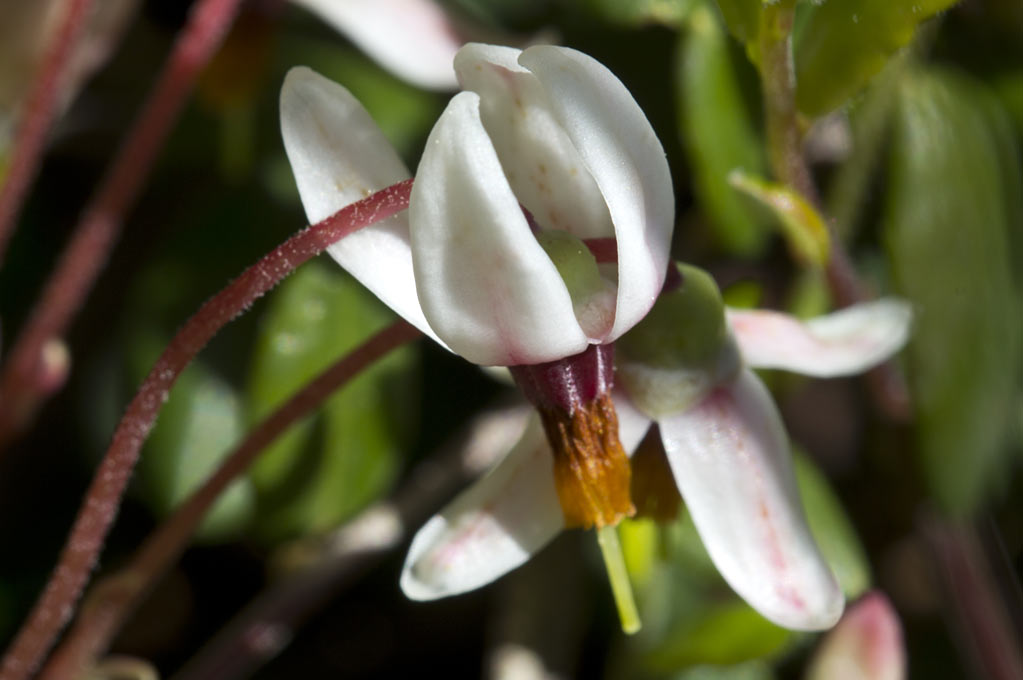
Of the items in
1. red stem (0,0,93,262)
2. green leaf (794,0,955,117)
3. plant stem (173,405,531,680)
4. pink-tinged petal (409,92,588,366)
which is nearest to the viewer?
pink-tinged petal (409,92,588,366)

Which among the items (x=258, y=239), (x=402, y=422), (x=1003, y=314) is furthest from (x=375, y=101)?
(x=1003, y=314)

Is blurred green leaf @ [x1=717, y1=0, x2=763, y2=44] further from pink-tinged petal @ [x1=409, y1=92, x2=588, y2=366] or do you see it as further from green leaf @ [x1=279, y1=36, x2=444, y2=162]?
green leaf @ [x1=279, y1=36, x2=444, y2=162]

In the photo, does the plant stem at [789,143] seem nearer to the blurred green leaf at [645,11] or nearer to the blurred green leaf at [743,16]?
the blurred green leaf at [743,16]

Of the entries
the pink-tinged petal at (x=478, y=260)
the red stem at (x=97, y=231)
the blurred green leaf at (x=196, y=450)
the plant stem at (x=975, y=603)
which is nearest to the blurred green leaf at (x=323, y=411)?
the blurred green leaf at (x=196, y=450)

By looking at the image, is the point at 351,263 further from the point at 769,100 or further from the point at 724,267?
the point at 724,267

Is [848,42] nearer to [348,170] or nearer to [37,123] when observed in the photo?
[348,170]

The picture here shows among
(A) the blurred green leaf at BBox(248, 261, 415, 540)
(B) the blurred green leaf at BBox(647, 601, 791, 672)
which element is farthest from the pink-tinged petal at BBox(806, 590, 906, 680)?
(A) the blurred green leaf at BBox(248, 261, 415, 540)

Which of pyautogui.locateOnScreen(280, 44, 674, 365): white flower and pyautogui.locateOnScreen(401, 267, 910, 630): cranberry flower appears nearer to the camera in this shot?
pyautogui.locateOnScreen(280, 44, 674, 365): white flower
